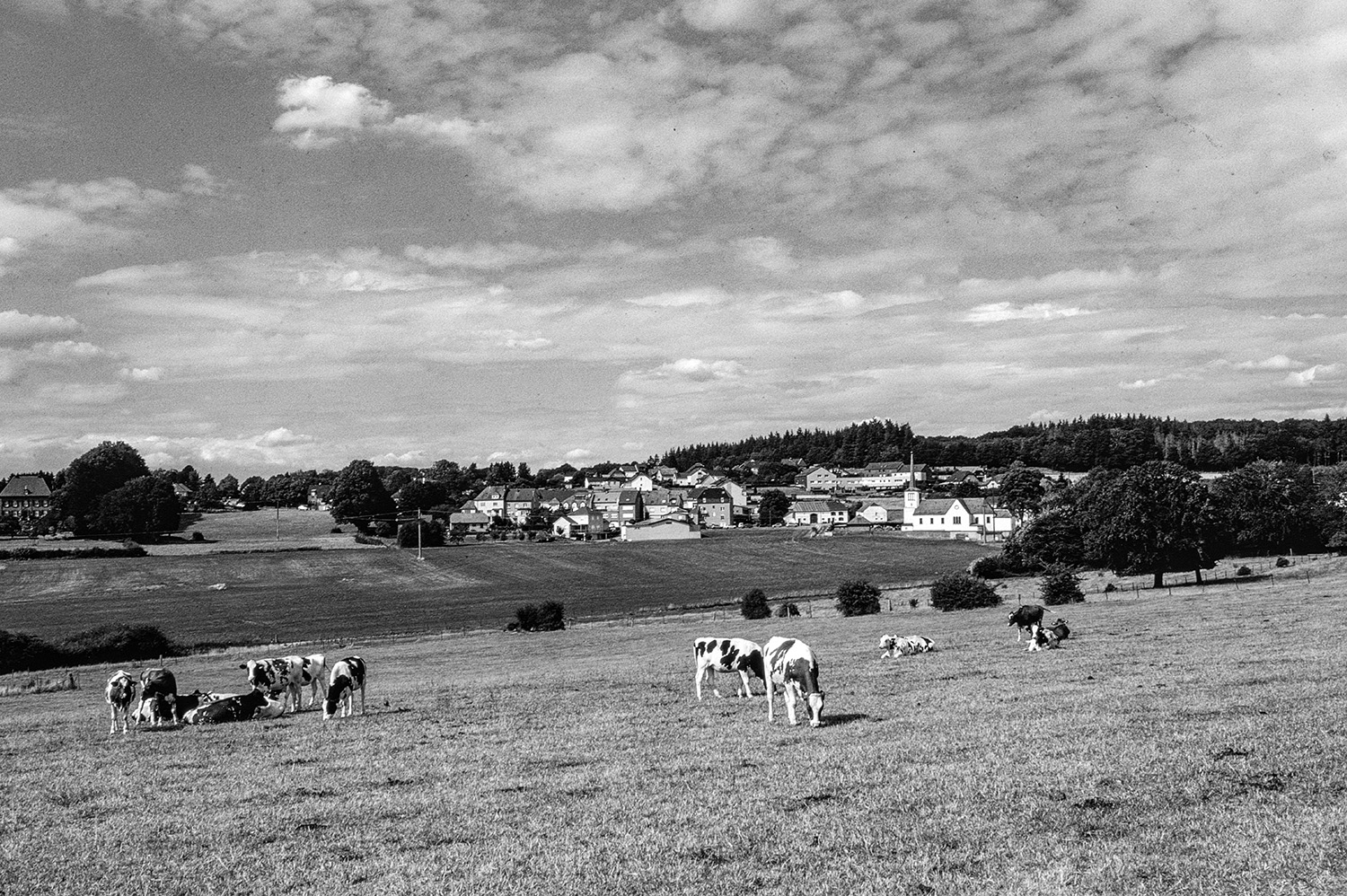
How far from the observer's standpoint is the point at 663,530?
538 feet

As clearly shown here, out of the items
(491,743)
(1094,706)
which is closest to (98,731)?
(491,743)

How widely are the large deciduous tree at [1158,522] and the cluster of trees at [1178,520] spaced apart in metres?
0.06

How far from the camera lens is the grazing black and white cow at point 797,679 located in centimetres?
1877

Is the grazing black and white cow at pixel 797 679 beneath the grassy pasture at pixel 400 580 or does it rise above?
above

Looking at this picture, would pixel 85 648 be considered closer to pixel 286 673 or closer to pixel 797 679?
pixel 286 673

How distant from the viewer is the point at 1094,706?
60.1 ft

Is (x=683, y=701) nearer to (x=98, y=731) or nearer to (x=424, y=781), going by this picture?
(x=424, y=781)

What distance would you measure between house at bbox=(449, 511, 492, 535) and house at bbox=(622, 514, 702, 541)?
30.4 meters

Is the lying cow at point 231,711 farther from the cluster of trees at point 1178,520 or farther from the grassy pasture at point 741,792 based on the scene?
the cluster of trees at point 1178,520

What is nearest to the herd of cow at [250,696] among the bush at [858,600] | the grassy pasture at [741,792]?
the grassy pasture at [741,792]

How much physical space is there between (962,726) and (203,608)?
8249cm

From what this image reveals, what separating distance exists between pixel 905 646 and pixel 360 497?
497 ft

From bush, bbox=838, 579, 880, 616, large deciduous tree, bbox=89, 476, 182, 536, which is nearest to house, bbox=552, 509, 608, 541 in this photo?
large deciduous tree, bbox=89, 476, 182, 536

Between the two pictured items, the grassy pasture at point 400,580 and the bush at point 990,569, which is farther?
the bush at point 990,569
